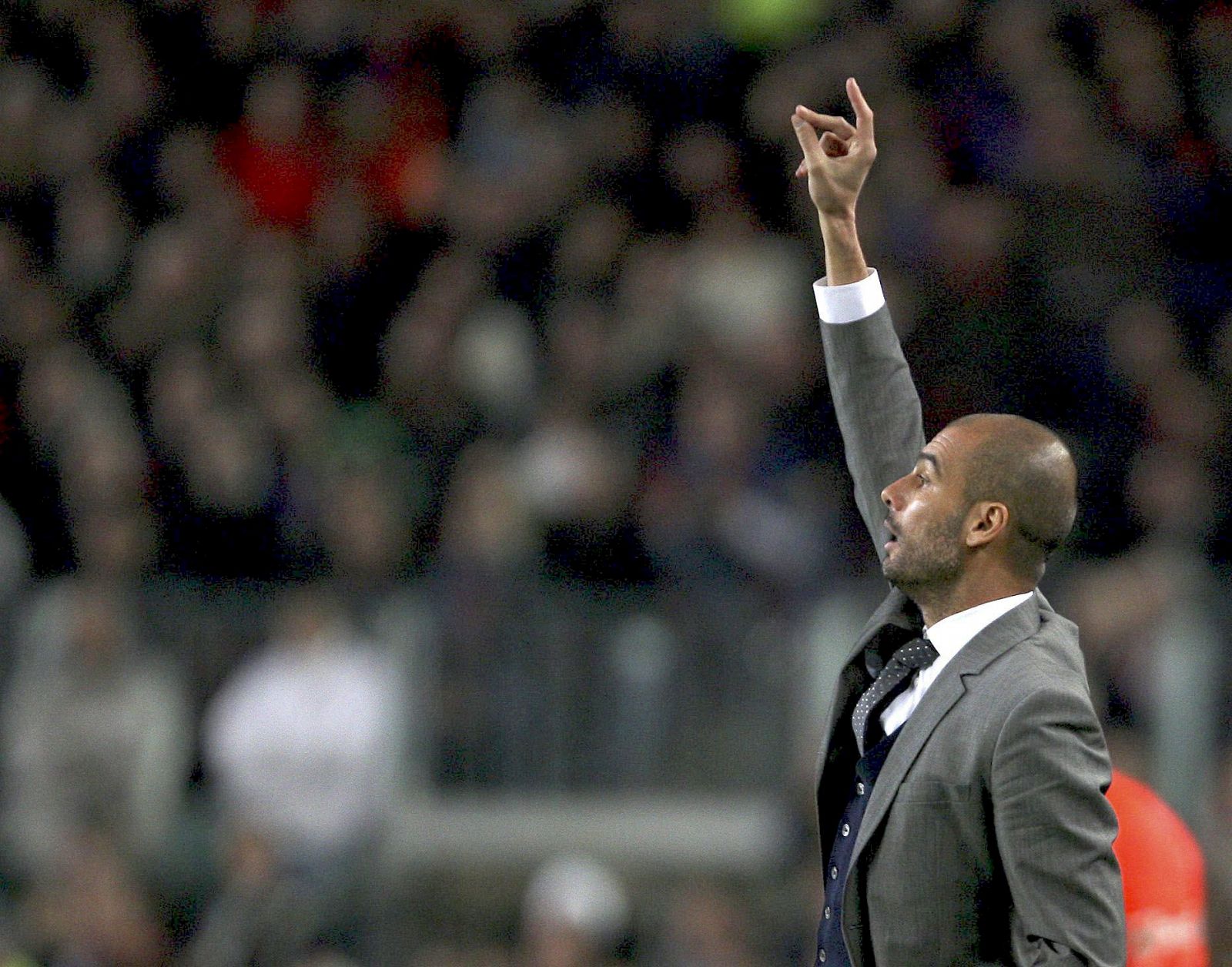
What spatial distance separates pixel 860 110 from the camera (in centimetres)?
324

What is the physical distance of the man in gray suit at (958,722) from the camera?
2.80 meters

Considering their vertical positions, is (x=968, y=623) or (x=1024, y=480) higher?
(x=1024, y=480)

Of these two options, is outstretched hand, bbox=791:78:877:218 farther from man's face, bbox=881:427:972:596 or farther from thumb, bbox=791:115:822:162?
man's face, bbox=881:427:972:596

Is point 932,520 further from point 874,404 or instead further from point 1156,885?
point 1156,885

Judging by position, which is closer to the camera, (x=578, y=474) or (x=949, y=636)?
(x=949, y=636)

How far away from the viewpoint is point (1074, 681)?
2.98 metres

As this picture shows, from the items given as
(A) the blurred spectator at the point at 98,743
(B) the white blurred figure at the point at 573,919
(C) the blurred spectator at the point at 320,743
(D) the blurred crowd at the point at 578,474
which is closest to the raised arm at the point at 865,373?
(D) the blurred crowd at the point at 578,474

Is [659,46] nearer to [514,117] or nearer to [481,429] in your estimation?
[514,117]

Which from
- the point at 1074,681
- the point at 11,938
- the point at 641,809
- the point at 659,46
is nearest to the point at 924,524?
the point at 1074,681

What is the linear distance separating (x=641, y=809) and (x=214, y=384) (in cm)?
294

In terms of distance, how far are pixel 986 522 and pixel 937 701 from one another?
280mm

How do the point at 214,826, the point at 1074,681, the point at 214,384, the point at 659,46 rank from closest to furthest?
the point at 1074,681, the point at 214,826, the point at 214,384, the point at 659,46

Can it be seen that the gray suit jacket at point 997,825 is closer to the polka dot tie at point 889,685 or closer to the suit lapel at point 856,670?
the polka dot tie at point 889,685

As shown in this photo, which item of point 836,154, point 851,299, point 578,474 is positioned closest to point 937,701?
point 851,299
